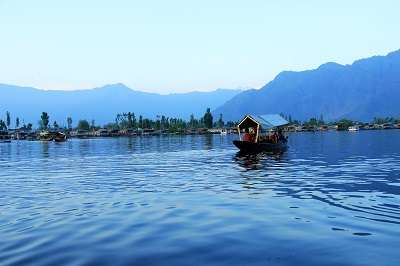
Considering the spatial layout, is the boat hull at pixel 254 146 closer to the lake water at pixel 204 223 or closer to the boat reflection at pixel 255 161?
the boat reflection at pixel 255 161

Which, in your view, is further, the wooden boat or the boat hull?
the wooden boat

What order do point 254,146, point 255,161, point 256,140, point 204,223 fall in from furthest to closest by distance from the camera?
1. point 256,140
2. point 254,146
3. point 255,161
4. point 204,223

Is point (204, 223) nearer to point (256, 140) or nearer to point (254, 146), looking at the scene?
point (254, 146)

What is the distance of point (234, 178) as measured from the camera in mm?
41031

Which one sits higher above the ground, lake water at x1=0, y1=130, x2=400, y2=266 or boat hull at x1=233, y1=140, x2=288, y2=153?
boat hull at x1=233, y1=140, x2=288, y2=153

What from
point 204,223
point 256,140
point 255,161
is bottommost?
point 204,223

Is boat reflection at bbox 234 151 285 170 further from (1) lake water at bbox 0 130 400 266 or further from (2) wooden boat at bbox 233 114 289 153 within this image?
(1) lake water at bbox 0 130 400 266

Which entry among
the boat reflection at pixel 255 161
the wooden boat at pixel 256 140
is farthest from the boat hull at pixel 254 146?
the boat reflection at pixel 255 161

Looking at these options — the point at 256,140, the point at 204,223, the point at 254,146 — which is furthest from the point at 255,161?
the point at 204,223

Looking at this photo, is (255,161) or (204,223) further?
(255,161)

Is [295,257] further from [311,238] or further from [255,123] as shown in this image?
[255,123]

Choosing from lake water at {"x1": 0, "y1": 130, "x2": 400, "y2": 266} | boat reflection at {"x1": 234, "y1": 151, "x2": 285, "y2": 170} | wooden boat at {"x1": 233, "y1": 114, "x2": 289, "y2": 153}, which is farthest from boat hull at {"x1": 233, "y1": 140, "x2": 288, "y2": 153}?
lake water at {"x1": 0, "y1": 130, "x2": 400, "y2": 266}

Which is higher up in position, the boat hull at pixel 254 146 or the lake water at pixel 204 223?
the boat hull at pixel 254 146

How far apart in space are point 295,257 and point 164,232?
19.7 ft
